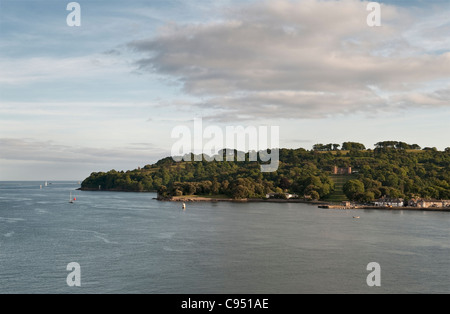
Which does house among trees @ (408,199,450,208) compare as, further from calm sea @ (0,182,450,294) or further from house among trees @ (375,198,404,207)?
calm sea @ (0,182,450,294)

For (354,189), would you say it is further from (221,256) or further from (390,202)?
(221,256)

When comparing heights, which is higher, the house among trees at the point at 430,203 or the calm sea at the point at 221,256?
the house among trees at the point at 430,203

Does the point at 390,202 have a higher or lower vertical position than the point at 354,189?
lower

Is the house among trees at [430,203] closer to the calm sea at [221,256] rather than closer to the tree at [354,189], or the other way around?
the tree at [354,189]

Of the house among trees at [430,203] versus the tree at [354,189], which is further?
the tree at [354,189]

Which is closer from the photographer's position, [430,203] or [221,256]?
[221,256]

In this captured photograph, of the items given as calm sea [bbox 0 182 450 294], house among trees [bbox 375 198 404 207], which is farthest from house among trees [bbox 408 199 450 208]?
calm sea [bbox 0 182 450 294]

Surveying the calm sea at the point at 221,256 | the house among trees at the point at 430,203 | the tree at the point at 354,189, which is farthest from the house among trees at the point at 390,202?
the calm sea at the point at 221,256

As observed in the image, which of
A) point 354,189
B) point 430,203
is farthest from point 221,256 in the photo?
point 430,203
